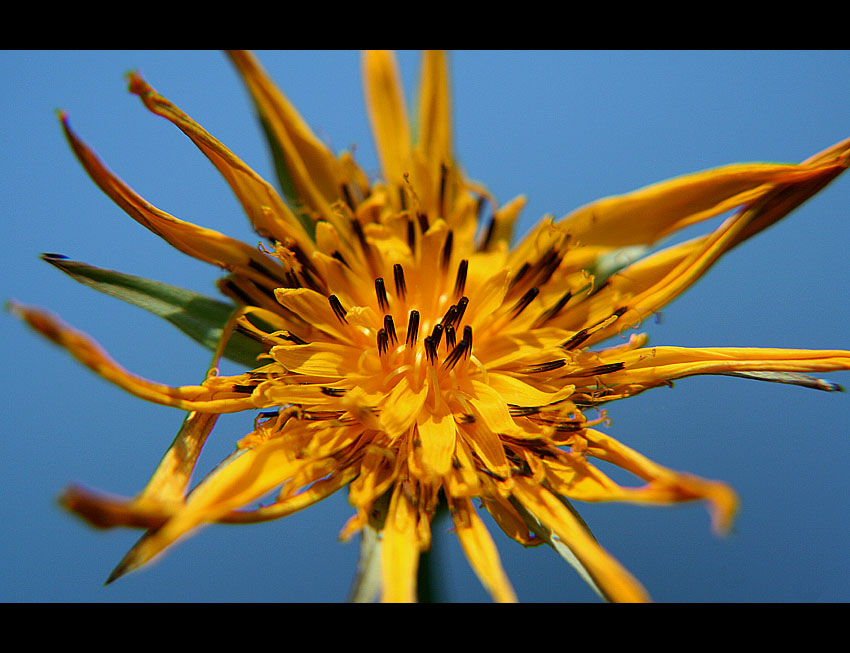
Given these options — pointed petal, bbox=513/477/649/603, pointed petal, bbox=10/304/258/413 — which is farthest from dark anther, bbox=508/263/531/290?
pointed petal, bbox=10/304/258/413

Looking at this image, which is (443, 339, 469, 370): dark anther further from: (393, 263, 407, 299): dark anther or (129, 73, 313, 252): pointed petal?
(129, 73, 313, 252): pointed petal

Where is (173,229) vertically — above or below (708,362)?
above

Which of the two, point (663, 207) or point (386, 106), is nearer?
point (663, 207)

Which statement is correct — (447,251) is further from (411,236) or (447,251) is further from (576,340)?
(576,340)

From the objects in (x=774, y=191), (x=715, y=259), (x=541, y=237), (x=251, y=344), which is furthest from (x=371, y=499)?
(x=774, y=191)

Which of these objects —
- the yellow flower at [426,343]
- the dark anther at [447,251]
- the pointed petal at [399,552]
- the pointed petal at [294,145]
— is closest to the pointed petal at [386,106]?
the yellow flower at [426,343]

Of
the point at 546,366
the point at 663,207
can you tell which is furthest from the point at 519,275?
the point at 663,207

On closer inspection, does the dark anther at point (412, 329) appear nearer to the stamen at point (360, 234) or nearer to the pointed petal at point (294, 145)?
the stamen at point (360, 234)
